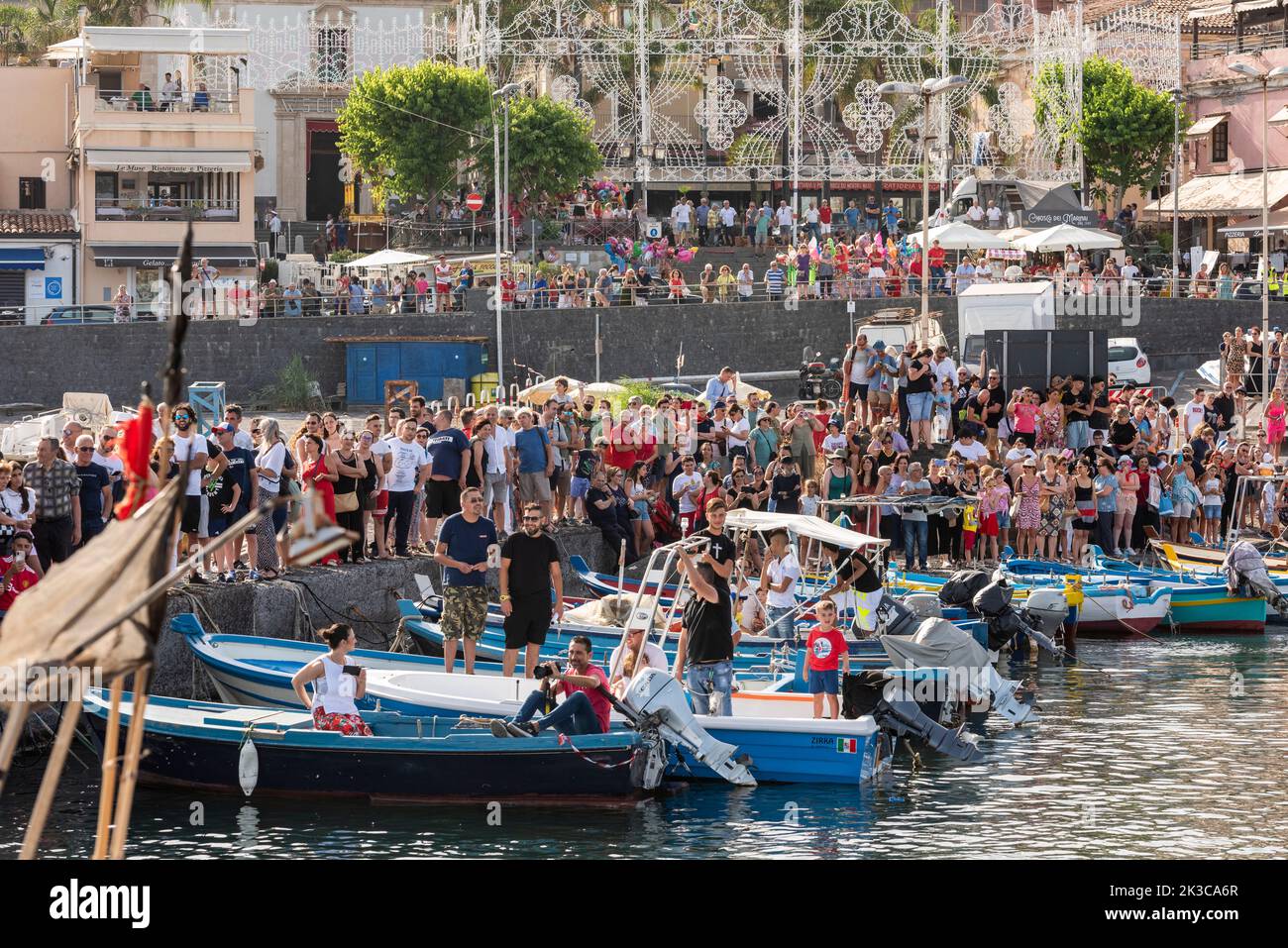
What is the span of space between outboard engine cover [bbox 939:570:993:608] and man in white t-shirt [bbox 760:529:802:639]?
2.37 meters

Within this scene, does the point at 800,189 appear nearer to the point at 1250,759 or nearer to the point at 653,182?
the point at 653,182

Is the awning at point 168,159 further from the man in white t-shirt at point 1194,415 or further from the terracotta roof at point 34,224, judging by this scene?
the man in white t-shirt at point 1194,415

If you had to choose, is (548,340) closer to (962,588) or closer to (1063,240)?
(1063,240)

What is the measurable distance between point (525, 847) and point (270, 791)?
243 centimetres

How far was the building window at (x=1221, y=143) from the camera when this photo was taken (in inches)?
2549

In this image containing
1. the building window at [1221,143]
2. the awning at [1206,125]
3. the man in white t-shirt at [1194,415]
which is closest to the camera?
the man in white t-shirt at [1194,415]

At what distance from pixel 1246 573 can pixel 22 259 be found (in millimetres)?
32134

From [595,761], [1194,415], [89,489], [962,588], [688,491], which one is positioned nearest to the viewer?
[595,761]

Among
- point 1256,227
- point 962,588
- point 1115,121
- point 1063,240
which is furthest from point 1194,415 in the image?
point 1115,121

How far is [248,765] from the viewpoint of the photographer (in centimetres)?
1622

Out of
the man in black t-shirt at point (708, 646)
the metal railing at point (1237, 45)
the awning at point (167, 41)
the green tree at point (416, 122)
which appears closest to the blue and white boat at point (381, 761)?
the man in black t-shirt at point (708, 646)

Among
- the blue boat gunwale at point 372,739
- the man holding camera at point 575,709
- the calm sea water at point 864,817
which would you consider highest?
the man holding camera at point 575,709

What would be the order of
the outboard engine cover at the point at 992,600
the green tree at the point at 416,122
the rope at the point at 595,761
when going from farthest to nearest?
the green tree at the point at 416,122, the outboard engine cover at the point at 992,600, the rope at the point at 595,761

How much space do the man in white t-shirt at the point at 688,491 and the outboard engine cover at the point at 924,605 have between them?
425 cm
